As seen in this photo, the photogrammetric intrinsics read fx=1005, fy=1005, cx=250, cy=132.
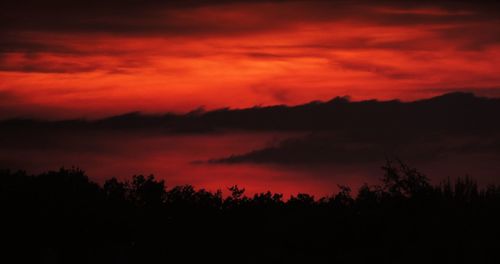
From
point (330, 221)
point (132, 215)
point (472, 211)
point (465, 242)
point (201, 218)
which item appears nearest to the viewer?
point (465, 242)

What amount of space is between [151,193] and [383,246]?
35.3 feet

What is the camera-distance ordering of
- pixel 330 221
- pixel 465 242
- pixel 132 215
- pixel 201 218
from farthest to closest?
pixel 132 215, pixel 201 218, pixel 330 221, pixel 465 242

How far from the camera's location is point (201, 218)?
84.8 ft

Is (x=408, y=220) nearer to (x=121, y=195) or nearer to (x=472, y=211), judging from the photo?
(x=472, y=211)

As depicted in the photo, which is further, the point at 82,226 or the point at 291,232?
the point at 82,226

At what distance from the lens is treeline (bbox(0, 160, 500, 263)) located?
738 inches

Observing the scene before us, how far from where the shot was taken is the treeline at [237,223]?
1873 cm

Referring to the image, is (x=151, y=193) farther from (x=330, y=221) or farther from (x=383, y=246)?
(x=383, y=246)

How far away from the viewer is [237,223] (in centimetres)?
2455

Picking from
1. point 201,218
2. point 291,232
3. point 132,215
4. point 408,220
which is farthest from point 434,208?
point 132,215

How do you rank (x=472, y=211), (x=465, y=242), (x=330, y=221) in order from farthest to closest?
1. (x=330, y=221)
2. (x=472, y=211)
3. (x=465, y=242)

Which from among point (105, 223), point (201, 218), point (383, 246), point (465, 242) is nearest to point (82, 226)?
point (105, 223)

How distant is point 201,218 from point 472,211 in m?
8.72

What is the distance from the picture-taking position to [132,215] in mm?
27641
